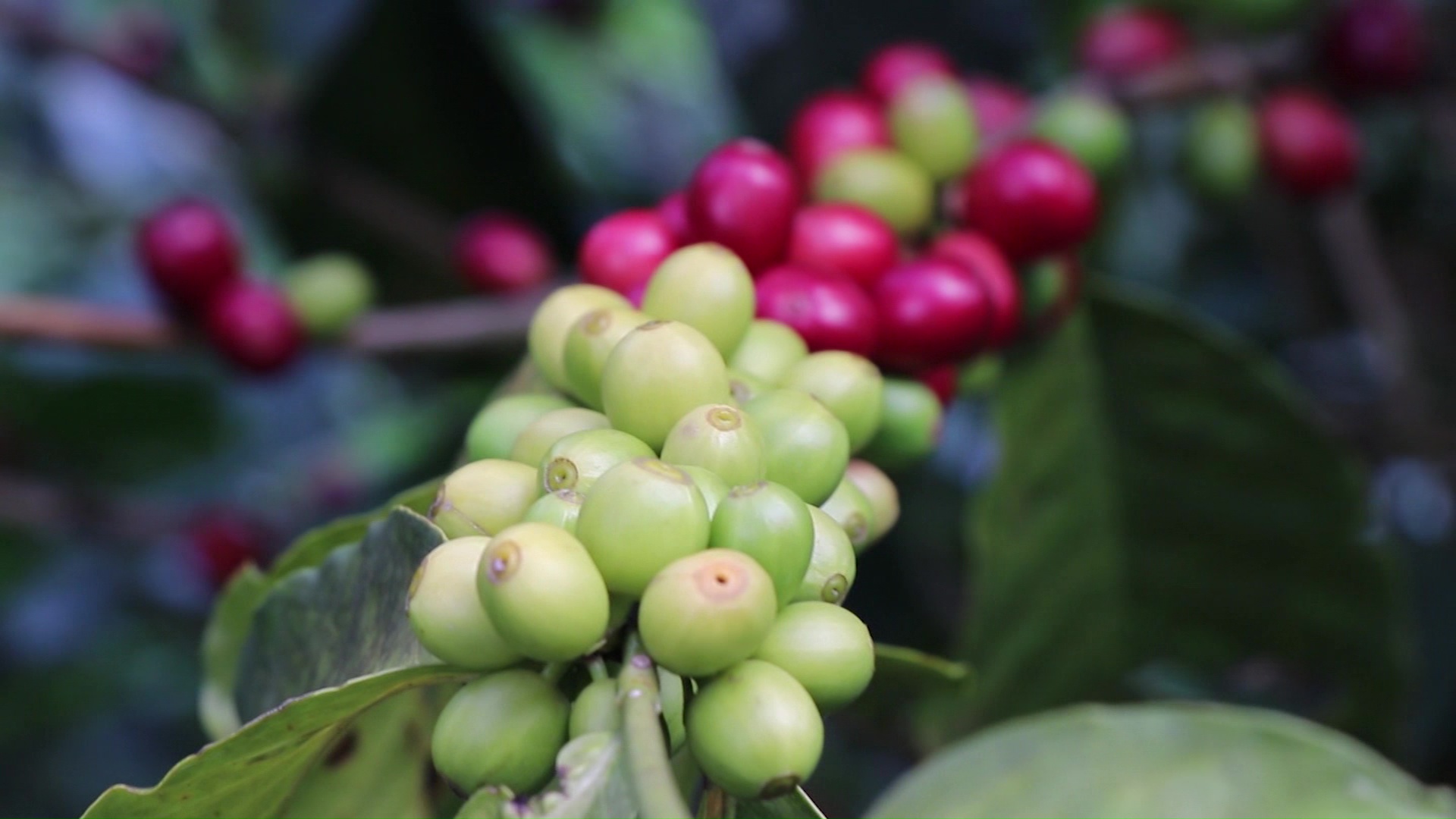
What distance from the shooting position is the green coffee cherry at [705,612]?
45cm

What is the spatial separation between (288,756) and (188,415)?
4.06ft

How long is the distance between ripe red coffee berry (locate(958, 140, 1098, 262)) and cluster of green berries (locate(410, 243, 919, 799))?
316 mm

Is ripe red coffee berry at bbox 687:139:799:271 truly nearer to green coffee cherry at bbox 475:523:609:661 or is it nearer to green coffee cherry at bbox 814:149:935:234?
green coffee cherry at bbox 814:149:935:234

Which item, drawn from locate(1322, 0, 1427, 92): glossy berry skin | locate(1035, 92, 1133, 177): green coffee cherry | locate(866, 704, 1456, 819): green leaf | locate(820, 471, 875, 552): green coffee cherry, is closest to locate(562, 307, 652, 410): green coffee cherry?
locate(820, 471, 875, 552): green coffee cherry

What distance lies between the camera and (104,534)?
1629 millimetres

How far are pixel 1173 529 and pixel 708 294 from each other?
0.52 m

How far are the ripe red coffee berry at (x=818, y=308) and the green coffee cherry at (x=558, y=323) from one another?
95 mm

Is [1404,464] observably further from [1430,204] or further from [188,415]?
[188,415]

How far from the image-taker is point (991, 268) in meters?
0.84

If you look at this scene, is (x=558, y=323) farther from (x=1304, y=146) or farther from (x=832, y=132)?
(x=1304, y=146)

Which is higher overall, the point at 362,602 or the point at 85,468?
the point at 362,602

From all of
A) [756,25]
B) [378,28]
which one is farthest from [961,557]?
[378,28]

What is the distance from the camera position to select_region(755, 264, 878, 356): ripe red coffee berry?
26.6 inches

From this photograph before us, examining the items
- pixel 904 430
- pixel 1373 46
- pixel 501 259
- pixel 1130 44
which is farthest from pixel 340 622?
pixel 1373 46
